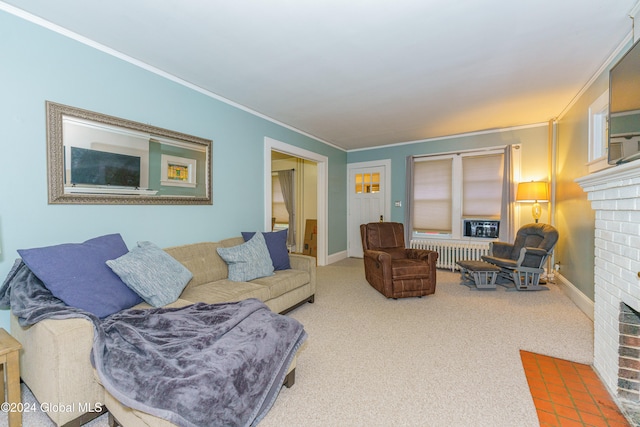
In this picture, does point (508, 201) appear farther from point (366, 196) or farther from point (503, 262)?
point (366, 196)

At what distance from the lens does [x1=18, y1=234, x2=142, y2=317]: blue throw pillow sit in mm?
1703

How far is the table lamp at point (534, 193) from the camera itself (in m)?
4.21

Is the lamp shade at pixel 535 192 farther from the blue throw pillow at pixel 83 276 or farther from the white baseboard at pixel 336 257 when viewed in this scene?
the blue throw pillow at pixel 83 276

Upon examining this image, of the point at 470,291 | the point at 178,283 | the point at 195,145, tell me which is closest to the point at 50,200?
the point at 178,283

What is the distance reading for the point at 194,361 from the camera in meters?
1.34

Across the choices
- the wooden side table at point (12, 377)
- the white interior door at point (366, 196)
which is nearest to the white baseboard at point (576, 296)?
the white interior door at point (366, 196)

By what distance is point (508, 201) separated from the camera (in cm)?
466

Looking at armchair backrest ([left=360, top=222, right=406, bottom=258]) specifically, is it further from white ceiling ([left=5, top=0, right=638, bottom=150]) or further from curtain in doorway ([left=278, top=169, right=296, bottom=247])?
curtain in doorway ([left=278, top=169, right=296, bottom=247])

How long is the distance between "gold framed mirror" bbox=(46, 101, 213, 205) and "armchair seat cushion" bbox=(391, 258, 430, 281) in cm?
250

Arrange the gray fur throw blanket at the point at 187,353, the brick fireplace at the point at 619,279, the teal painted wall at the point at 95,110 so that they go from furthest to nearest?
the teal painted wall at the point at 95,110, the brick fireplace at the point at 619,279, the gray fur throw blanket at the point at 187,353

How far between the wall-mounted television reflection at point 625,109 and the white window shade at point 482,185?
3084 millimetres

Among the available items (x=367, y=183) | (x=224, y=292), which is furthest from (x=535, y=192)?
(x=224, y=292)

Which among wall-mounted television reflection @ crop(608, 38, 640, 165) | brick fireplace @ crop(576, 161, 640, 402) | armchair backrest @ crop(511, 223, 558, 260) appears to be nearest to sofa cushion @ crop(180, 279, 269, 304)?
brick fireplace @ crop(576, 161, 640, 402)

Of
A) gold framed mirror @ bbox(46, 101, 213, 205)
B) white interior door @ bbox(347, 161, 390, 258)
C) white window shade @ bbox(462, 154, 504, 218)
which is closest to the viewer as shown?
gold framed mirror @ bbox(46, 101, 213, 205)
